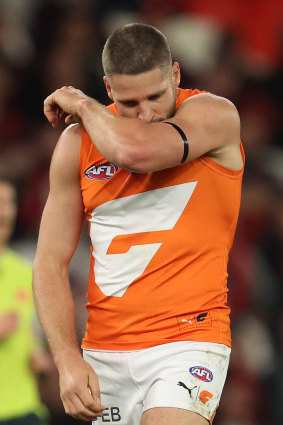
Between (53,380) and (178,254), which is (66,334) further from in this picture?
(53,380)

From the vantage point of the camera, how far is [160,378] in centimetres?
370

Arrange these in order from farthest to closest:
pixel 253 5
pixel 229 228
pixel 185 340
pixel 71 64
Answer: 1. pixel 253 5
2. pixel 71 64
3. pixel 229 228
4. pixel 185 340

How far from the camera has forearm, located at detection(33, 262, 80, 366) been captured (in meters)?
3.88

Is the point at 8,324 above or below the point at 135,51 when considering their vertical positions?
below

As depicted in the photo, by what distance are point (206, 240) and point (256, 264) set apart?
13.8 feet

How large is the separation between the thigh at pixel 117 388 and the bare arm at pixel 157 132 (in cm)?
94

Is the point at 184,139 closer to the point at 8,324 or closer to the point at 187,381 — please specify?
the point at 187,381

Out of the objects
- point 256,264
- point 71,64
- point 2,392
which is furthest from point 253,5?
point 2,392

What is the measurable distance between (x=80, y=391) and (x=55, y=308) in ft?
1.66

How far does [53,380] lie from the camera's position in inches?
295

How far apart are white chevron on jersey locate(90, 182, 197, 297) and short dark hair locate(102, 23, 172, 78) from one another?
1.85 feet

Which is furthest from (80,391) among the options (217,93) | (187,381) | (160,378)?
(217,93)

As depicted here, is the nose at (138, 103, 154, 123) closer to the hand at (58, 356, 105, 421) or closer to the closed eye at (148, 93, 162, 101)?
the closed eye at (148, 93, 162, 101)

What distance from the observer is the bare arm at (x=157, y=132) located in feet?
11.7
